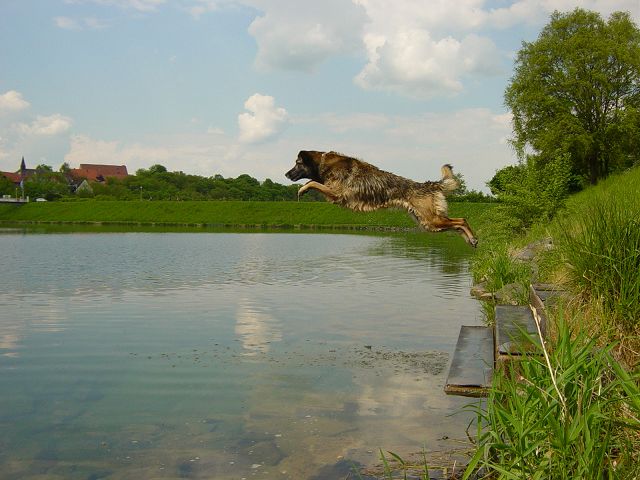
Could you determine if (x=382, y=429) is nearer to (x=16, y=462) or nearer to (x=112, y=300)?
(x=16, y=462)

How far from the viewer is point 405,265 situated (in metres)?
37.5

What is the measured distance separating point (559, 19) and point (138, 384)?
49.1 meters

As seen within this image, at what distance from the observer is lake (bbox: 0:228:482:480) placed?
8.80 m

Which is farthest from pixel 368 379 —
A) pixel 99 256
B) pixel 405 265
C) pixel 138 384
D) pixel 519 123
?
pixel 519 123

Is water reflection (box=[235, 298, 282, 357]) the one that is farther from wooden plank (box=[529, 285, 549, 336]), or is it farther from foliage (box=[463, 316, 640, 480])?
foliage (box=[463, 316, 640, 480])

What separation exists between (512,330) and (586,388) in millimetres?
4584

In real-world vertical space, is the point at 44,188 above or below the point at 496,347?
above

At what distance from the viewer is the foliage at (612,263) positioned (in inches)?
298

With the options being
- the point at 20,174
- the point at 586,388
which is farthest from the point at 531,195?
the point at 20,174

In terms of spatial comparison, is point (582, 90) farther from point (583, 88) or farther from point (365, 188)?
point (365, 188)

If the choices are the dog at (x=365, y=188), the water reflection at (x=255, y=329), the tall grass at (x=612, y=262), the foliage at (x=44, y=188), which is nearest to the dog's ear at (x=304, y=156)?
the dog at (x=365, y=188)

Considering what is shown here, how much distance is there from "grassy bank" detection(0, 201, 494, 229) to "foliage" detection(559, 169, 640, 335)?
86.4 m

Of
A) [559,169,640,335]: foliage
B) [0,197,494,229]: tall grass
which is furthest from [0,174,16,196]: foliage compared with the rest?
[559,169,640,335]: foliage

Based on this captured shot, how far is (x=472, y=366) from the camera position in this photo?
11781 millimetres
